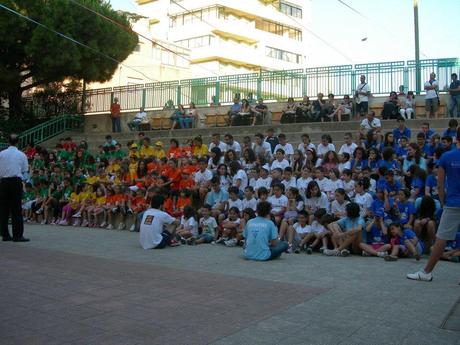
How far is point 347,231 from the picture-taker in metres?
10.0

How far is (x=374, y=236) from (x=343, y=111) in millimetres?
8808

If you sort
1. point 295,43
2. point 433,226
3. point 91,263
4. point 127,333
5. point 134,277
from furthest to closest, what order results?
point 295,43
point 433,226
point 91,263
point 134,277
point 127,333

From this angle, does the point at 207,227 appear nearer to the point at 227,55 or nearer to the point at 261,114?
the point at 261,114

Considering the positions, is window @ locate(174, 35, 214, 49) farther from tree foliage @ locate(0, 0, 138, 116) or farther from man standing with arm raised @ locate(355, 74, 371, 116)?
man standing with arm raised @ locate(355, 74, 371, 116)

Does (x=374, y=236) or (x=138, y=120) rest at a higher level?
(x=138, y=120)

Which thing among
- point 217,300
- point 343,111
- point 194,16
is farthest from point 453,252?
point 194,16

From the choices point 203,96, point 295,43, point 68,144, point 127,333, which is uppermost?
point 295,43

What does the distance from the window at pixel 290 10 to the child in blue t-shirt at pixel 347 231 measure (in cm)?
6274

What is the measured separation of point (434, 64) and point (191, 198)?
11.1 meters

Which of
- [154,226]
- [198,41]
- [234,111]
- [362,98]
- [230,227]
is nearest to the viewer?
[154,226]

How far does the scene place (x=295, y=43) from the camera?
70.1m

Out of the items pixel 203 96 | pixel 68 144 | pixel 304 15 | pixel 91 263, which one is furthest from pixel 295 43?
pixel 91 263

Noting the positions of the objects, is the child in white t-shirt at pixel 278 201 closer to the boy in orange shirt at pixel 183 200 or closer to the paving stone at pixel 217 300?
the paving stone at pixel 217 300

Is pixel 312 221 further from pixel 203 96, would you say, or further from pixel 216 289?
pixel 203 96
